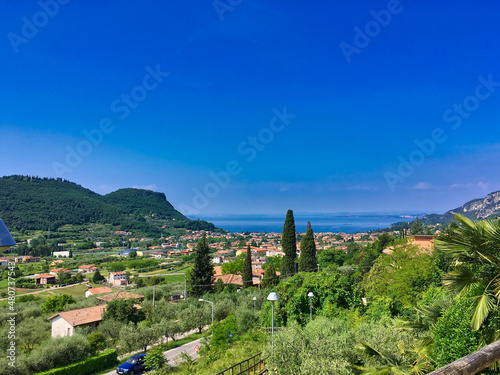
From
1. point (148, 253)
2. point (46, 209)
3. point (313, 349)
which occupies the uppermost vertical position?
point (46, 209)

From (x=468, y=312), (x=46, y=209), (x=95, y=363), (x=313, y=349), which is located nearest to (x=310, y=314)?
(x=313, y=349)

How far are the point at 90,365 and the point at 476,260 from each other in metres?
19.1

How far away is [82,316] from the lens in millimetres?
22906

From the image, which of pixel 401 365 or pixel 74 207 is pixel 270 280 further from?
pixel 74 207

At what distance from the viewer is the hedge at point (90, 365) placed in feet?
50.8

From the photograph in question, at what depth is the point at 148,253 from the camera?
102 m

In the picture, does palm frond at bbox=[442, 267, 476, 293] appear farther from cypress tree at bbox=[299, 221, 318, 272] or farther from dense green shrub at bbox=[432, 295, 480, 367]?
cypress tree at bbox=[299, 221, 318, 272]

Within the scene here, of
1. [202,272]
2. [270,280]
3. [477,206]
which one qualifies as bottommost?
[270,280]

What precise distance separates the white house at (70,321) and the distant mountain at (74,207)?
6379 cm

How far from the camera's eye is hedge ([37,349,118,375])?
15477 mm

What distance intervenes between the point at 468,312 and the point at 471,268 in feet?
3.33

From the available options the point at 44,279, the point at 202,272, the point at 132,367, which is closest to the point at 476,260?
the point at 132,367

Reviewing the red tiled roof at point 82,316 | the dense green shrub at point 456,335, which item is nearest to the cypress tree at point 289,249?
the red tiled roof at point 82,316

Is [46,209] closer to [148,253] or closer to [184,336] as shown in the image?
[148,253]
